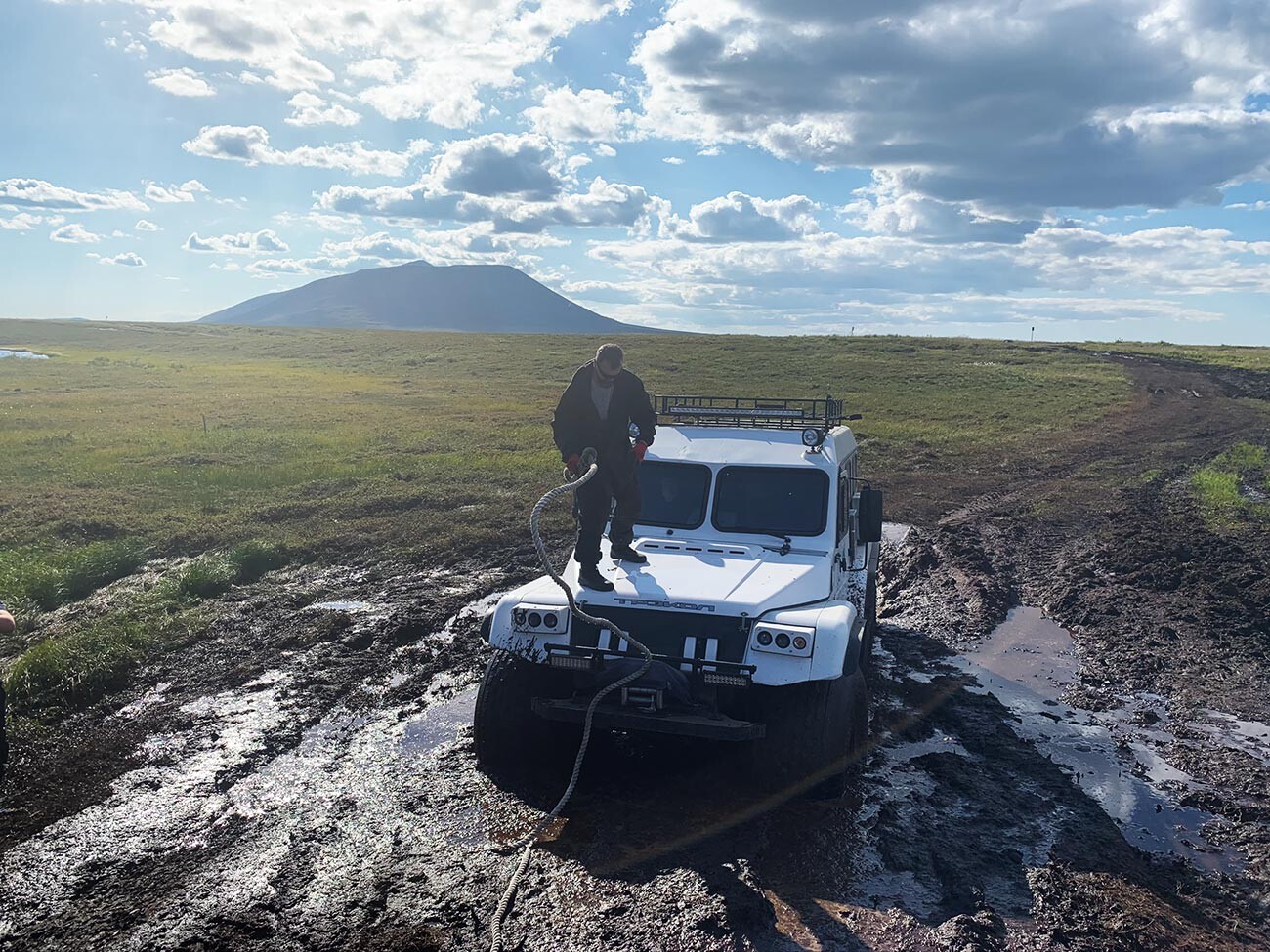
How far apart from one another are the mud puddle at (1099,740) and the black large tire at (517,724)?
3.46 meters

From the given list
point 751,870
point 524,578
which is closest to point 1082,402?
point 524,578

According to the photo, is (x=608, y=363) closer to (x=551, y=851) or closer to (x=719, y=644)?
(x=719, y=644)

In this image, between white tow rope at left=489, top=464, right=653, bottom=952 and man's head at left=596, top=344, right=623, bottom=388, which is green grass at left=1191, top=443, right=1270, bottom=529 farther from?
white tow rope at left=489, top=464, right=653, bottom=952

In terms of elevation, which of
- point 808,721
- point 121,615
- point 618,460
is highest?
point 618,460

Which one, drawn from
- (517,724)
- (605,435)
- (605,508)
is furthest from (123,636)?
(605,435)

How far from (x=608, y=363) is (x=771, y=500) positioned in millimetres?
1791

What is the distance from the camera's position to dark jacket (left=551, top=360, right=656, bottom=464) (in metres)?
7.34

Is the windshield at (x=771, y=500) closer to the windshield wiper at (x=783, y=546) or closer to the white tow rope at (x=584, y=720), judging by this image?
the windshield wiper at (x=783, y=546)

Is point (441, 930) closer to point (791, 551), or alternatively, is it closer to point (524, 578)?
point (791, 551)

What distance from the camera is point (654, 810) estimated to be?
6.09 metres

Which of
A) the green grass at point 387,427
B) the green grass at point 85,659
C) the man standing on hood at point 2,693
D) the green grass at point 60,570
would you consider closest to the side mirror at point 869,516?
the man standing on hood at point 2,693

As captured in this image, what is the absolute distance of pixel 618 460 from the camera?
747cm

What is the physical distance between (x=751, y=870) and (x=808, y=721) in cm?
106

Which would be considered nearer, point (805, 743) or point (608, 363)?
point (805, 743)
